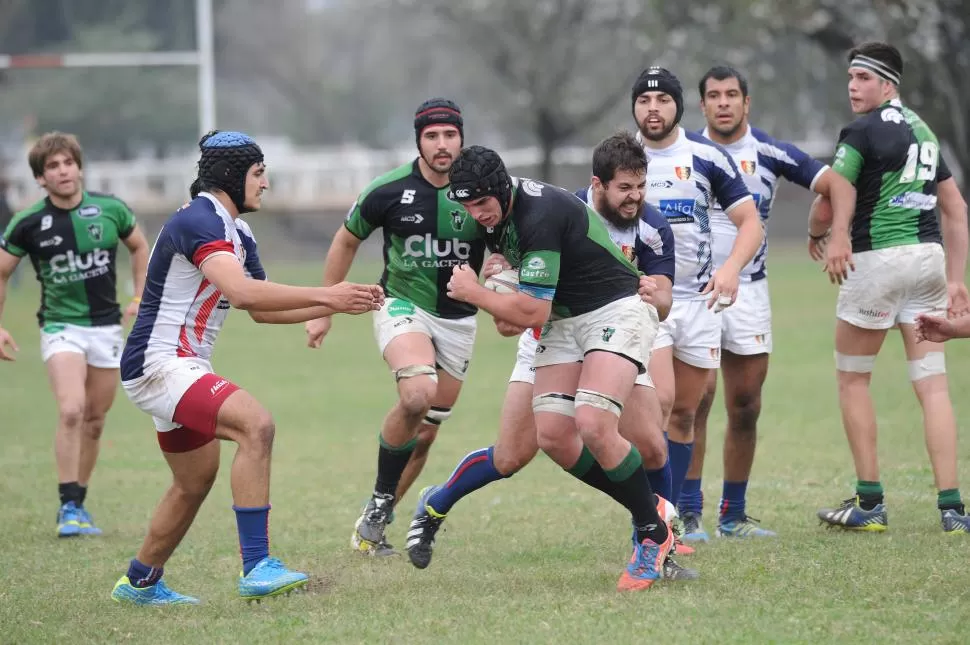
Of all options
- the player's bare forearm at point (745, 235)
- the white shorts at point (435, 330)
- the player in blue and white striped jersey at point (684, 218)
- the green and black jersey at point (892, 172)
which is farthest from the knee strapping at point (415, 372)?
the green and black jersey at point (892, 172)

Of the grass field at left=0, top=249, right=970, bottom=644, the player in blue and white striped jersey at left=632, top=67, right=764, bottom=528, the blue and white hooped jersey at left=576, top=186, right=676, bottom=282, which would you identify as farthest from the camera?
the player in blue and white striped jersey at left=632, top=67, right=764, bottom=528

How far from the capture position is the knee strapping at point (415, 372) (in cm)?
721

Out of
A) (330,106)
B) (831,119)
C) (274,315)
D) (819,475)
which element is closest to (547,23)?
(831,119)

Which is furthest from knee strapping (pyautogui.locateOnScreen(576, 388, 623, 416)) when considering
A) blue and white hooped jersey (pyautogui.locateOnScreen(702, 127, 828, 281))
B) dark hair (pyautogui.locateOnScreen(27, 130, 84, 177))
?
dark hair (pyautogui.locateOnScreen(27, 130, 84, 177))

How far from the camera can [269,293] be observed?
5848 mm

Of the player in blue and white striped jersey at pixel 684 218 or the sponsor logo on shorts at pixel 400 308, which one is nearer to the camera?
the player in blue and white striped jersey at pixel 684 218

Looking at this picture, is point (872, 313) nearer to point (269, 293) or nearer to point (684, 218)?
point (684, 218)

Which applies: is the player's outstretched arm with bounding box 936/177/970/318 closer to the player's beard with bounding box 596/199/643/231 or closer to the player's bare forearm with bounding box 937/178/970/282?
the player's bare forearm with bounding box 937/178/970/282

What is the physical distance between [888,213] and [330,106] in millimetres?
65112

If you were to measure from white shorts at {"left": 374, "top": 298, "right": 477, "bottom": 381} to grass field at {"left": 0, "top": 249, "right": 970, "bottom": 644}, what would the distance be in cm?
107

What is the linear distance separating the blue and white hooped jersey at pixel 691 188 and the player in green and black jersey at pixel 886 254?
67 centimetres

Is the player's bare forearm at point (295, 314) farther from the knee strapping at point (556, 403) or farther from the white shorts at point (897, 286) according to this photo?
the white shorts at point (897, 286)

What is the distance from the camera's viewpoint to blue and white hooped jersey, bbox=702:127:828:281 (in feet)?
25.5

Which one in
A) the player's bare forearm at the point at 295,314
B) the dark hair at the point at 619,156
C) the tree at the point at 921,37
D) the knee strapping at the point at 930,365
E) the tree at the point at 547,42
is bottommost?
the knee strapping at the point at 930,365
